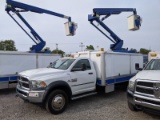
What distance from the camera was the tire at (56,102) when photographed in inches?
215

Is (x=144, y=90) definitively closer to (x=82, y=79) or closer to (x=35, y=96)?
(x=82, y=79)

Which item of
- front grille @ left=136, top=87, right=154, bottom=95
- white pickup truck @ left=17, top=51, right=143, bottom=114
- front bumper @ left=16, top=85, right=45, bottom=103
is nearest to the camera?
front grille @ left=136, top=87, right=154, bottom=95

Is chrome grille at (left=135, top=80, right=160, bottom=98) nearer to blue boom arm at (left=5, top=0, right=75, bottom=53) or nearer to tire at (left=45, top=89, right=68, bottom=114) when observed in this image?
tire at (left=45, top=89, right=68, bottom=114)

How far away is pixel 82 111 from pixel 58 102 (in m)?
0.94

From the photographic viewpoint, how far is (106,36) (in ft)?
39.9

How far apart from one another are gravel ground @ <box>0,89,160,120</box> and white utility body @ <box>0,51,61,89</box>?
128 centimetres

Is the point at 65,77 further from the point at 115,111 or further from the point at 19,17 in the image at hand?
the point at 19,17

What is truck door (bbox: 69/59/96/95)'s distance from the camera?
6.30 m

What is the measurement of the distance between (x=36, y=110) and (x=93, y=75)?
264cm

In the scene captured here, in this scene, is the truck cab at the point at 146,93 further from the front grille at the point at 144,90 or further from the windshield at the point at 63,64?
the windshield at the point at 63,64

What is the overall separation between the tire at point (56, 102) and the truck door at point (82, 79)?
542mm

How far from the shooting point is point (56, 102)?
222 inches

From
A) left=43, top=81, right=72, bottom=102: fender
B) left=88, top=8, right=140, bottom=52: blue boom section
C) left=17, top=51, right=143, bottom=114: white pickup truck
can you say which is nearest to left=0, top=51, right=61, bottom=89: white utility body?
left=17, top=51, right=143, bottom=114: white pickup truck

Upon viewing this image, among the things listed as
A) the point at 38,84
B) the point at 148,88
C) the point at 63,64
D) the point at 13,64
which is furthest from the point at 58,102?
the point at 13,64
